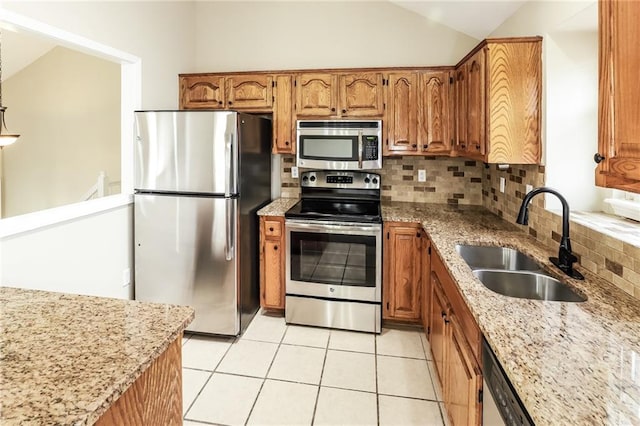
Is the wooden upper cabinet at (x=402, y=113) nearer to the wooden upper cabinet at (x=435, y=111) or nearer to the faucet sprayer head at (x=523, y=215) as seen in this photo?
the wooden upper cabinet at (x=435, y=111)

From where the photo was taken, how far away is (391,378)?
2389 mm

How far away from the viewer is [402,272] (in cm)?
294

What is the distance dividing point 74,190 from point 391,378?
400 centimetres

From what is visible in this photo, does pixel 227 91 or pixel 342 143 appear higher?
pixel 227 91

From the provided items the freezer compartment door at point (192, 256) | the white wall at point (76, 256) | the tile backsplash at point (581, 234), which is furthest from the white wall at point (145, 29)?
the tile backsplash at point (581, 234)

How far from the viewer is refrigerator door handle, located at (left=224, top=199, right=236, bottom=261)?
8.93ft

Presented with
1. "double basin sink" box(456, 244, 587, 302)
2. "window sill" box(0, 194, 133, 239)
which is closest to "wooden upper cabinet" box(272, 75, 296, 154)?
"window sill" box(0, 194, 133, 239)

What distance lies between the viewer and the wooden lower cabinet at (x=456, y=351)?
138cm

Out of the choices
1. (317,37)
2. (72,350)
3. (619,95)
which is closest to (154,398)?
(72,350)

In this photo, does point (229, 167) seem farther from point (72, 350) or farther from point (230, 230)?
point (72, 350)

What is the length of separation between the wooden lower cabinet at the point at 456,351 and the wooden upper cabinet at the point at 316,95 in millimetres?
1662

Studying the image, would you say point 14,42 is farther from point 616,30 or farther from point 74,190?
point 616,30

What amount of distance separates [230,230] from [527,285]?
191 cm

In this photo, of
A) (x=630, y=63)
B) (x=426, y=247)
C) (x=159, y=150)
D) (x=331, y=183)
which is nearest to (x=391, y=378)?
(x=426, y=247)
